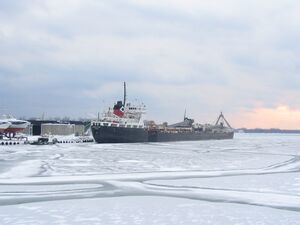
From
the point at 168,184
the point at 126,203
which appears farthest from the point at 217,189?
the point at 126,203

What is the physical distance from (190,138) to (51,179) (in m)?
64.3

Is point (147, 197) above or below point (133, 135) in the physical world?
below

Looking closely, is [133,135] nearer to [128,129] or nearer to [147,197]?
[128,129]

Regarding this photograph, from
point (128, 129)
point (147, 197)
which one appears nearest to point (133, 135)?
point (128, 129)

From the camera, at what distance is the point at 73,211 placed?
9.64 metres

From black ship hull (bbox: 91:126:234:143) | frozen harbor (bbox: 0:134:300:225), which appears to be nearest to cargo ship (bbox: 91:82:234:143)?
black ship hull (bbox: 91:126:234:143)

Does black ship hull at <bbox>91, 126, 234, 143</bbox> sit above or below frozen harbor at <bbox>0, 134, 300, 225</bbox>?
above

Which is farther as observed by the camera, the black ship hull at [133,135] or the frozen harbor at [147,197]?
the black ship hull at [133,135]

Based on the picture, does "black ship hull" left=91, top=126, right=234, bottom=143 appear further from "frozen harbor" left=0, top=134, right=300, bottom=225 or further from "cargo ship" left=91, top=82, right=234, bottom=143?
"frozen harbor" left=0, top=134, right=300, bottom=225

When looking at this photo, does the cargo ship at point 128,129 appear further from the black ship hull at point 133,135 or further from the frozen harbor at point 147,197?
the frozen harbor at point 147,197

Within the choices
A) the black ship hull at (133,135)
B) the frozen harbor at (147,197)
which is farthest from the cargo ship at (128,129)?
the frozen harbor at (147,197)

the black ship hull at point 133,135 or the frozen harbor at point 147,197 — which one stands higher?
the black ship hull at point 133,135

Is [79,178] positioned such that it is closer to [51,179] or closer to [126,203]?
[51,179]

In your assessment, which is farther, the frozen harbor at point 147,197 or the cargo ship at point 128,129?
the cargo ship at point 128,129
